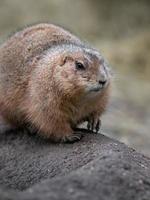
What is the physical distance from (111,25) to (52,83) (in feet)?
45.4

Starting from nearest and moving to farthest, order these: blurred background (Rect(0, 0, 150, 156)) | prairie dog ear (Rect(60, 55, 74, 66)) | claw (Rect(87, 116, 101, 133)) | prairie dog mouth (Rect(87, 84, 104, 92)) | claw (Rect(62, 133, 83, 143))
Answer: prairie dog mouth (Rect(87, 84, 104, 92)), claw (Rect(62, 133, 83, 143)), prairie dog ear (Rect(60, 55, 74, 66)), claw (Rect(87, 116, 101, 133)), blurred background (Rect(0, 0, 150, 156))

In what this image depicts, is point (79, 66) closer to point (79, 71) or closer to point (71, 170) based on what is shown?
point (79, 71)

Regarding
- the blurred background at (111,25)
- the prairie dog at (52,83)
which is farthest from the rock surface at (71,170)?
the blurred background at (111,25)

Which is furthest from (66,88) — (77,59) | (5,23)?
(5,23)

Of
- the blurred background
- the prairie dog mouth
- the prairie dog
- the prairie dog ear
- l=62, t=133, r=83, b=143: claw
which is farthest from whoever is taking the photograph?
the blurred background

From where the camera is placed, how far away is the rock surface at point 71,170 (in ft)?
19.3

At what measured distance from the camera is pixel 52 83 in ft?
27.1

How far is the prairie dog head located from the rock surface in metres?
0.67

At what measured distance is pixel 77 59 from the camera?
8.27m

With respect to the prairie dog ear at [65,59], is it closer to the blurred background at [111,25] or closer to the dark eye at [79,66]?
the dark eye at [79,66]

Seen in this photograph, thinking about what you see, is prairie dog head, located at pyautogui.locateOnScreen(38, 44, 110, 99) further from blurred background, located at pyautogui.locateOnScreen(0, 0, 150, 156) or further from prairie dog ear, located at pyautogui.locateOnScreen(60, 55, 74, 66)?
blurred background, located at pyautogui.locateOnScreen(0, 0, 150, 156)

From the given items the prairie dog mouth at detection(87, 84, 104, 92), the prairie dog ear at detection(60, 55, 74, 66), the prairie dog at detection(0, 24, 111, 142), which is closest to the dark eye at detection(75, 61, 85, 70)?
the prairie dog at detection(0, 24, 111, 142)

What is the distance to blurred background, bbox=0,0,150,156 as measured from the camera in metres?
18.9

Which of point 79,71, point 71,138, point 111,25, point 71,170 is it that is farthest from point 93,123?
point 111,25
